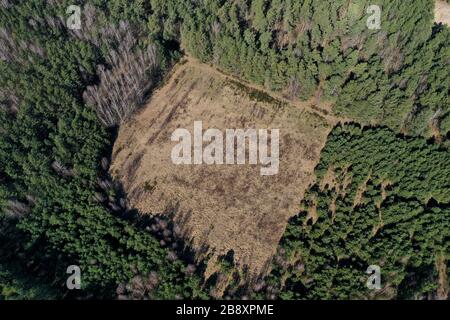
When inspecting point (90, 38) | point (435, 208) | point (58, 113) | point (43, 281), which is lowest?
point (43, 281)

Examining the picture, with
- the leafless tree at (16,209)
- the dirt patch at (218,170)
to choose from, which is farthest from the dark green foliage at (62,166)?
the dirt patch at (218,170)

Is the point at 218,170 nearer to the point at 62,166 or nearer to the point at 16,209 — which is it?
the point at 62,166

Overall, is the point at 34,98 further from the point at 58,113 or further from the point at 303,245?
the point at 303,245

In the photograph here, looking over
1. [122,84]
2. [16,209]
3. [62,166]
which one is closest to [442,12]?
[122,84]

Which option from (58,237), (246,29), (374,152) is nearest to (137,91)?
(246,29)

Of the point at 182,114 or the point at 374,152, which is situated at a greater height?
the point at 182,114

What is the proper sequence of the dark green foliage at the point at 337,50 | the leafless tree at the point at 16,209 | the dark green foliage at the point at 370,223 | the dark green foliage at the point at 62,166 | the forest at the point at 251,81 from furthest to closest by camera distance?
the dark green foliage at the point at 337,50, the leafless tree at the point at 16,209, the dark green foliage at the point at 62,166, the forest at the point at 251,81, the dark green foliage at the point at 370,223

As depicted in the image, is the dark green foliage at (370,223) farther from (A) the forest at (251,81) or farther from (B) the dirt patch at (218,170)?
(B) the dirt patch at (218,170)
